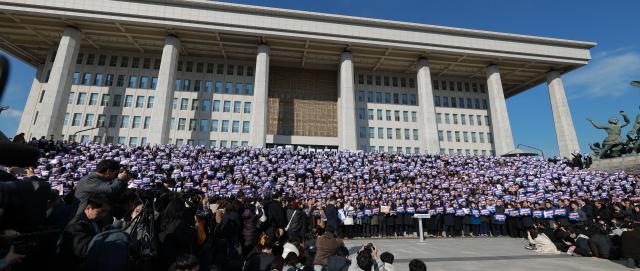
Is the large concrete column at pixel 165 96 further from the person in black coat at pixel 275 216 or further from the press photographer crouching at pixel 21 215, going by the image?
the press photographer crouching at pixel 21 215

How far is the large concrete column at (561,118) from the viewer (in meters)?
47.2

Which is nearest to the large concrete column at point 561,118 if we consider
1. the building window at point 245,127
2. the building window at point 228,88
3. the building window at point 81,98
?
the building window at point 245,127

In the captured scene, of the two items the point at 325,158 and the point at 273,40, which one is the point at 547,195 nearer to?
the point at 325,158

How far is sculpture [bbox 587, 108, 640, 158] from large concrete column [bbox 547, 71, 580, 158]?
8.19m

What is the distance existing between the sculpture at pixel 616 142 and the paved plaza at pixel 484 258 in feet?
110

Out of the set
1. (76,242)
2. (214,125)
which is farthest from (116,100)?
(76,242)

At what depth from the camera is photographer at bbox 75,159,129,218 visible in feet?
15.4

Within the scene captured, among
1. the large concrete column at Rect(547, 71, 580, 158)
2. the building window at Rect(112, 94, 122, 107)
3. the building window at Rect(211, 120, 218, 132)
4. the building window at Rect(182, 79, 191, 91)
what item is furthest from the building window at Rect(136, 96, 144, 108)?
the large concrete column at Rect(547, 71, 580, 158)

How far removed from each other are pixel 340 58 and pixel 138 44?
2902 centimetres

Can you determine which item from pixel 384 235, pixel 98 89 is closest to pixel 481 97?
pixel 384 235

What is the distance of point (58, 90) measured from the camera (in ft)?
127

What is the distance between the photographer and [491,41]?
48.5 metres

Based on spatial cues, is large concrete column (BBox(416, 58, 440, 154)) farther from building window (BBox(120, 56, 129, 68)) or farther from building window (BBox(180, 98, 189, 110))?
building window (BBox(120, 56, 129, 68))

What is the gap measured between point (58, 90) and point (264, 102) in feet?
78.7
